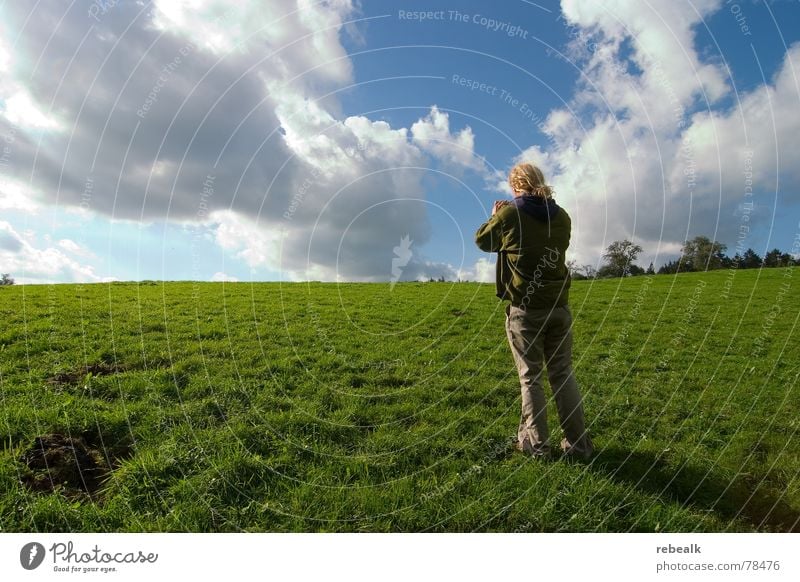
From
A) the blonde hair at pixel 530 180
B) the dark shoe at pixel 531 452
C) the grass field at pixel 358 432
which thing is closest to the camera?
the grass field at pixel 358 432

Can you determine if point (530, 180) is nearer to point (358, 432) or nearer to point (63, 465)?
point (358, 432)

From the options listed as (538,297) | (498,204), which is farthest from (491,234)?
(538,297)

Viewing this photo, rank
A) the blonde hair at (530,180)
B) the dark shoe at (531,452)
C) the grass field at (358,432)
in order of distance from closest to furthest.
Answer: the grass field at (358,432) → the dark shoe at (531,452) → the blonde hair at (530,180)

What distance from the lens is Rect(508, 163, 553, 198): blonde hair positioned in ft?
21.0

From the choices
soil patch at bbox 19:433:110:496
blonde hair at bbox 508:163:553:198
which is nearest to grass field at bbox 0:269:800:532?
soil patch at bbox 19:433:110:496

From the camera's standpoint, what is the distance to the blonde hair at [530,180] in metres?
6.39

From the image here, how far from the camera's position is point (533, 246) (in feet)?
20.5

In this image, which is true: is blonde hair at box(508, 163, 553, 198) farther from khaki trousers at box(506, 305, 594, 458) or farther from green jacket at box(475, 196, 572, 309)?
khaki trousers at box(506, 305, 594, 458)

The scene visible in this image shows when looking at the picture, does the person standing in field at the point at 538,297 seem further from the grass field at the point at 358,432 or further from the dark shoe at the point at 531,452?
the grass field at the point at 358,432

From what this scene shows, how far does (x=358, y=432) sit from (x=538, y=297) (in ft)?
11.4

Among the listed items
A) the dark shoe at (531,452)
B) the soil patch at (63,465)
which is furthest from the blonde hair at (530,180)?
the soil patch at (63,465)
